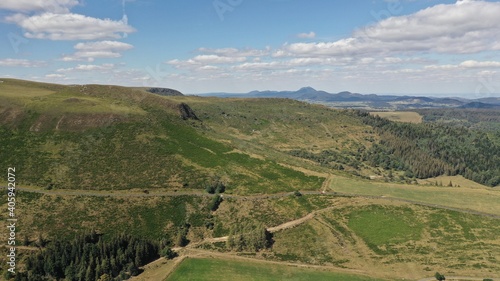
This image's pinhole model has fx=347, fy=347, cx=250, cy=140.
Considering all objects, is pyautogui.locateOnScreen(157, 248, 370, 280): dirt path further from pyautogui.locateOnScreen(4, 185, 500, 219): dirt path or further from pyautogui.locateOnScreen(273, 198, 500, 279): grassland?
pyautogui.locateOnScreen(4, 185, 500, 219): dirt path

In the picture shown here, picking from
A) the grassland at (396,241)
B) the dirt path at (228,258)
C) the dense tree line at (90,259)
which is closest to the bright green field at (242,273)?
the dirt path at (228,258)

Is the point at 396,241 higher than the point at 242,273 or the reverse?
higher

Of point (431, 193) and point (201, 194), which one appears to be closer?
point (201, 194)

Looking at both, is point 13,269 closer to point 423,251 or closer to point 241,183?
point 241,183

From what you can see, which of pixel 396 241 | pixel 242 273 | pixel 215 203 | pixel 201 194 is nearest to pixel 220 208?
pixel 215 203

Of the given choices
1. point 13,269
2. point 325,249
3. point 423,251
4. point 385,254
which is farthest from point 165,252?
point 423,251

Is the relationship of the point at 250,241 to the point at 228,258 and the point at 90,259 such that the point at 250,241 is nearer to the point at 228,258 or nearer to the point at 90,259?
the point at 228,258

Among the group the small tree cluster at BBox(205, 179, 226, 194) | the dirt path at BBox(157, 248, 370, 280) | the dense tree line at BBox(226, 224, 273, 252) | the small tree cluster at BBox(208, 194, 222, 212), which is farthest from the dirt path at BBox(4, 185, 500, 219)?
the dirt path at BBox(157, 248, 370, 280)
